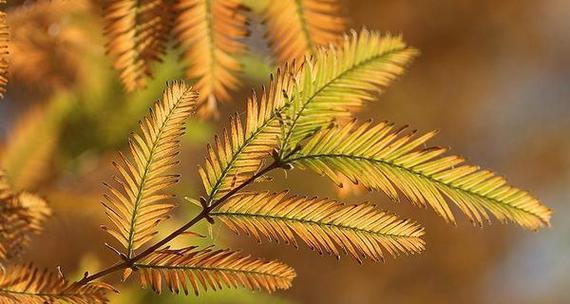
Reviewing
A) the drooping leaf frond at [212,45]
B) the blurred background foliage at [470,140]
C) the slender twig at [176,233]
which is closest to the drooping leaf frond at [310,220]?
the slender twig at [176,233]

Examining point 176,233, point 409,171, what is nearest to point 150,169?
point 176,233

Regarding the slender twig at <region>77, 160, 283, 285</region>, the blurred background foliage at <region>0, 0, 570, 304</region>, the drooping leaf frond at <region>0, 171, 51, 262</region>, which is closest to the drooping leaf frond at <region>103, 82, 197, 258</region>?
the slender twig at <region>77, 160, 283, 285</region>

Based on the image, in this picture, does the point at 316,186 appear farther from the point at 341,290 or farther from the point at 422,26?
the point at 422,26

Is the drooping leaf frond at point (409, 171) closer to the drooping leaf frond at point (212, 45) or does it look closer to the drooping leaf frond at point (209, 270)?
the drooping leaf frond at point (209, 270)

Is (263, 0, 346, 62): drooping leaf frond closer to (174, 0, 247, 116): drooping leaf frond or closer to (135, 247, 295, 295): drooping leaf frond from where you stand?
(174, 0, 247, 116): drooping leaf frond

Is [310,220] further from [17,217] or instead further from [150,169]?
[17,217]

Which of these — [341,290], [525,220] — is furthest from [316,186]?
[525,220]

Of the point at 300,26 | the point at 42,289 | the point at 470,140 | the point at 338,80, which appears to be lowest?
the point at 42,289
